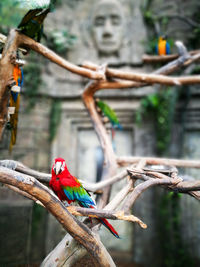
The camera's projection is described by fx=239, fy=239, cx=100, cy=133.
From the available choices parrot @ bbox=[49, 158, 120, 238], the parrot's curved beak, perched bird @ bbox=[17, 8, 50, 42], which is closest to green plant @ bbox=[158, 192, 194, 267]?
parrot @ bbox=[49, 158, 120, 238]

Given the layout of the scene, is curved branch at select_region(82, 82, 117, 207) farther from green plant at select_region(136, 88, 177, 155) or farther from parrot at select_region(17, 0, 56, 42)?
green plant at select_region(136, 88, 177, 155)

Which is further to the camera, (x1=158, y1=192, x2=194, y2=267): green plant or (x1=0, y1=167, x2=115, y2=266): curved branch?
(x1=158, y1=192, x2=194, y2=267): green plant

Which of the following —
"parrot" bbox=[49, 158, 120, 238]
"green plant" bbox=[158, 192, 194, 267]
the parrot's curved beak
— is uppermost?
the parrot's curved beak

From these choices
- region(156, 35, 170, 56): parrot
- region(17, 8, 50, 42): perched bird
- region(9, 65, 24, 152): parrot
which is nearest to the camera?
region(17, 8, 50, 42): perched bird

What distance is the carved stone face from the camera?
407 cm

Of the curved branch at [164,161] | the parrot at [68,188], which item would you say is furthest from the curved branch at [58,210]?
the curved branch at [164,161]

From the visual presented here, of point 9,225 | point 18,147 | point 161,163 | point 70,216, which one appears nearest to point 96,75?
point 161,163

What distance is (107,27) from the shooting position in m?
4.05

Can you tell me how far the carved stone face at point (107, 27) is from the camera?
4.07 m

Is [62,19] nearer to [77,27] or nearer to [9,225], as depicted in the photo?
[77,27]

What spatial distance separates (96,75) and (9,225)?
1.43 meters

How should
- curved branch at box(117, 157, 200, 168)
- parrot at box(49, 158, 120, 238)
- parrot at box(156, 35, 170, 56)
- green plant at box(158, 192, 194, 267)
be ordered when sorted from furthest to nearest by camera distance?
green plant at box(158, 192, 194, 267) → parrot at box(156, 35, 170, 56) → curved branch at box(117, 157, 200, 168) → parrot at box(49, 158, 120, 238)

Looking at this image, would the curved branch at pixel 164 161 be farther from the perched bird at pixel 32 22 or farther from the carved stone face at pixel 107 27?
the carved stone face at pixel 107 27

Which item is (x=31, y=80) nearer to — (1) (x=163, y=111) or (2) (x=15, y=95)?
(1) (x=163, y=111)
